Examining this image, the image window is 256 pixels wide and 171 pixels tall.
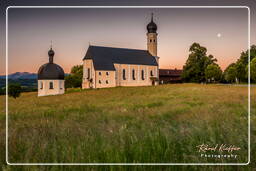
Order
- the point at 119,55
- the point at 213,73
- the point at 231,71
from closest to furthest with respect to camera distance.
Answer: the point at 231,71 < the point at 213,73 < the point at 119,55

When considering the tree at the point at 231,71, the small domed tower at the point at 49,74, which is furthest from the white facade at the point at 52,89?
the tree at the point at 231,71

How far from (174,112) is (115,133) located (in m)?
2.33

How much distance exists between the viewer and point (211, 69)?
429 cm

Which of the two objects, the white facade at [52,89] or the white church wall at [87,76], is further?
the white church wall at [87,76]

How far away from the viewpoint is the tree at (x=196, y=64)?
365 cm

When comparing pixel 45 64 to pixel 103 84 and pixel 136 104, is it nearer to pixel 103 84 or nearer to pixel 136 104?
pixel 103 84

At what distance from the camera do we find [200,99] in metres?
5.24

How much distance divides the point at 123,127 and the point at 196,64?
2564 mm

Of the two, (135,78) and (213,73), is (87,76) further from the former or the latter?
(213,73)

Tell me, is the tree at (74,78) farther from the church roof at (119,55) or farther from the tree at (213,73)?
the tree at (213,73)

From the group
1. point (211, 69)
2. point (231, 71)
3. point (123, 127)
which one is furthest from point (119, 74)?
point (231, 71)

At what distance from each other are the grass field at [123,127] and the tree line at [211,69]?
27cm

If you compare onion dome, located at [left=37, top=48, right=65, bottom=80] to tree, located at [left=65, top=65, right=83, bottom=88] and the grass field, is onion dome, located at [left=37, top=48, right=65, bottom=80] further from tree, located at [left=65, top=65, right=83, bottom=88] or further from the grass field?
the grass field

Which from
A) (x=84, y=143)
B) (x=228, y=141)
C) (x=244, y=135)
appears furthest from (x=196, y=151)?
(x=84, y=143)
